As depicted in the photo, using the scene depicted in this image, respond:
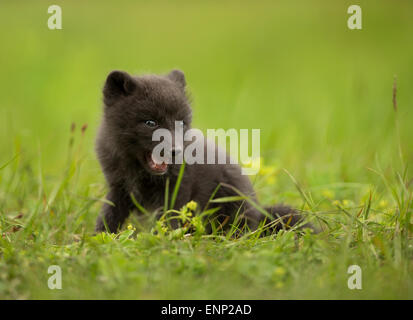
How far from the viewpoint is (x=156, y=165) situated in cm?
462

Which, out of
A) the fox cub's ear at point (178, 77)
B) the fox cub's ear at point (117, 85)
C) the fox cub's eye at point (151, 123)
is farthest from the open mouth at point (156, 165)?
the fox cub's ear at point (178, 77)

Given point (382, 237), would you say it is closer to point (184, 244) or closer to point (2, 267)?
point (184, 244)

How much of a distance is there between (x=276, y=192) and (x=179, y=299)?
11.6 ft

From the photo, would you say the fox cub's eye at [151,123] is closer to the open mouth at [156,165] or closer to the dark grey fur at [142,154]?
the dark grey fur at [142,154]

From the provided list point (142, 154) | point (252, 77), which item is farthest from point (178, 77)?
point (252, 77)

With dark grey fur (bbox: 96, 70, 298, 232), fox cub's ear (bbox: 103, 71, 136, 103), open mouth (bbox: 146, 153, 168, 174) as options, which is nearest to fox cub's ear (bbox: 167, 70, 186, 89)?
dark grey fur (bbox: 96, 70, 298, 232)

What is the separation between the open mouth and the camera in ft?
15.1

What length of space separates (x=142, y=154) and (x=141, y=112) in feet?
1.35

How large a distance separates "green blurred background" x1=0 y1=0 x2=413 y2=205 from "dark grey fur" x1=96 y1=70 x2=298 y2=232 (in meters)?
0.52

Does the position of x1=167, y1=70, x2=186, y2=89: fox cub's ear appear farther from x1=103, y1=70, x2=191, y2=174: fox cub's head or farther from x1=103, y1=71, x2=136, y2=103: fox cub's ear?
x1=103, y1=71, x2=136, y2=103: fox cub's ear

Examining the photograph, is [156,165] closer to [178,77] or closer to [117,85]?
[117,85]

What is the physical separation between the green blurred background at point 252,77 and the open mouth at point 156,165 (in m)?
0.99

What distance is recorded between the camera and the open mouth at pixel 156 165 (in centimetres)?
460
